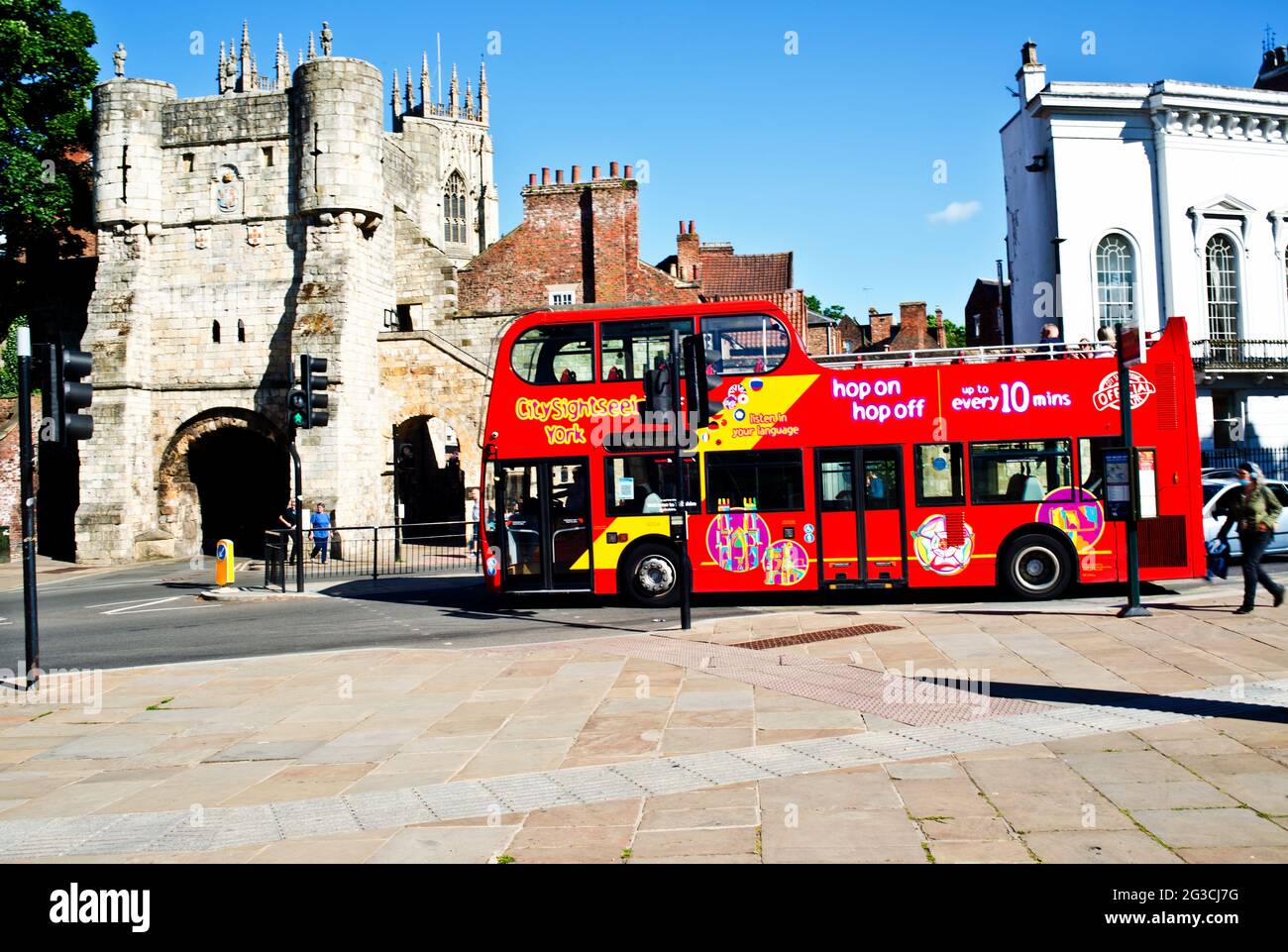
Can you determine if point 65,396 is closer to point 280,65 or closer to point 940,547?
point 940,547

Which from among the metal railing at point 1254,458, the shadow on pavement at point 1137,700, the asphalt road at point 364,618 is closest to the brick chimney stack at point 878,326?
the metal railing at point 1254,458

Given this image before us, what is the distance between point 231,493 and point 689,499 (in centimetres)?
2477

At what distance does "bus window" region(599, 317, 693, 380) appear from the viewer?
15523 mm

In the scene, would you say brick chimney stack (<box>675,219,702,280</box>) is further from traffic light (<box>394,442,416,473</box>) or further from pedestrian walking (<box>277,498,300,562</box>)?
pedestrian walking (<box>277,498,300,562</box>)

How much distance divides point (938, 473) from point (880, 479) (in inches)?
32.6

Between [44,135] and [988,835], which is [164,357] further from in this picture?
[988,835]

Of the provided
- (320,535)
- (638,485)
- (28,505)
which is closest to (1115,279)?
(638,485)

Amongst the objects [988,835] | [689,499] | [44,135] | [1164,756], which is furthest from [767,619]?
[44,135]

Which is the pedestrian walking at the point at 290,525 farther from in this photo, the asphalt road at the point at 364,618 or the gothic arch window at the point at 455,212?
the gothic arch window at the point at 455,212

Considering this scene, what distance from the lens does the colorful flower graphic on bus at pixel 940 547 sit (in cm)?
1510

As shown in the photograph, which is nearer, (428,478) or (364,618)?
(364,618)

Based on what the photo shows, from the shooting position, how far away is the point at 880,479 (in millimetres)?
15258
